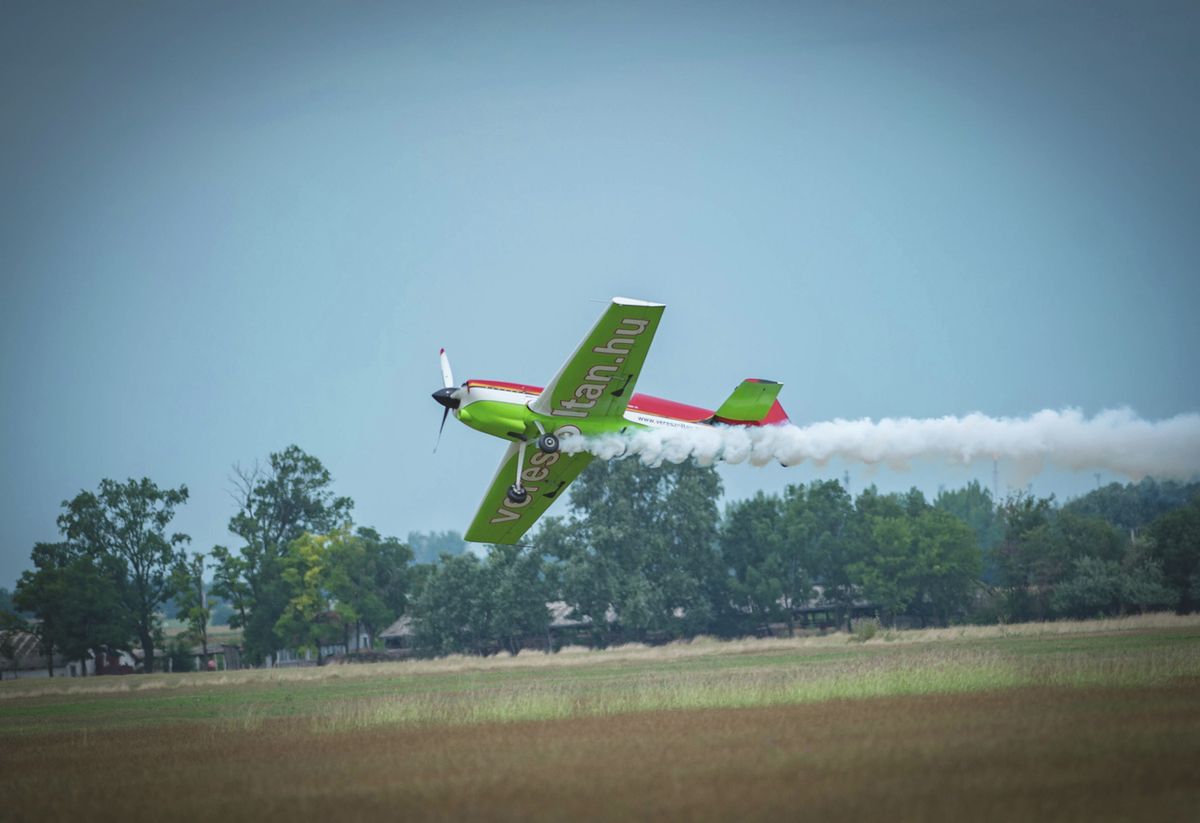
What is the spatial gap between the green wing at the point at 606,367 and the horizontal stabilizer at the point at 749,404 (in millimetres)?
3138

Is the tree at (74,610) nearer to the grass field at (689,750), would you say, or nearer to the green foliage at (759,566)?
the green foliage at (759,566)

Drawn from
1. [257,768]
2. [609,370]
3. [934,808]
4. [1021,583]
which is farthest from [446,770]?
[1021,583]

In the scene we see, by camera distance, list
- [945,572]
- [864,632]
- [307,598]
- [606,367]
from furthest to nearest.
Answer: [307,598] < [945,572] < [864,632] < [606,367]

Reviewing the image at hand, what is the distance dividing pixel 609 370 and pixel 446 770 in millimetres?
12027

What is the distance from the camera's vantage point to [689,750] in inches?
771

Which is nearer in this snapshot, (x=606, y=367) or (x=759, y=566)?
(x=606, y=367)

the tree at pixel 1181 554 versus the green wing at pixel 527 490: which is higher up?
the green wing at pixel 527 490

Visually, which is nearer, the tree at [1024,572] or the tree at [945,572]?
the tree at [1024,572]

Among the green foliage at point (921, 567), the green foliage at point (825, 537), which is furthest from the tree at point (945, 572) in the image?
the green foliage at point (825, 537)

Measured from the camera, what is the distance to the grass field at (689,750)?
15070 mm

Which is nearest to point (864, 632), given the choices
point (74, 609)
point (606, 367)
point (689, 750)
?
point (606, 367)

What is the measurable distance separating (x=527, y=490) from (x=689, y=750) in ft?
52.5

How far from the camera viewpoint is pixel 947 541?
8219 centimetres

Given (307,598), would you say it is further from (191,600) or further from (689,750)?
(689,750)
